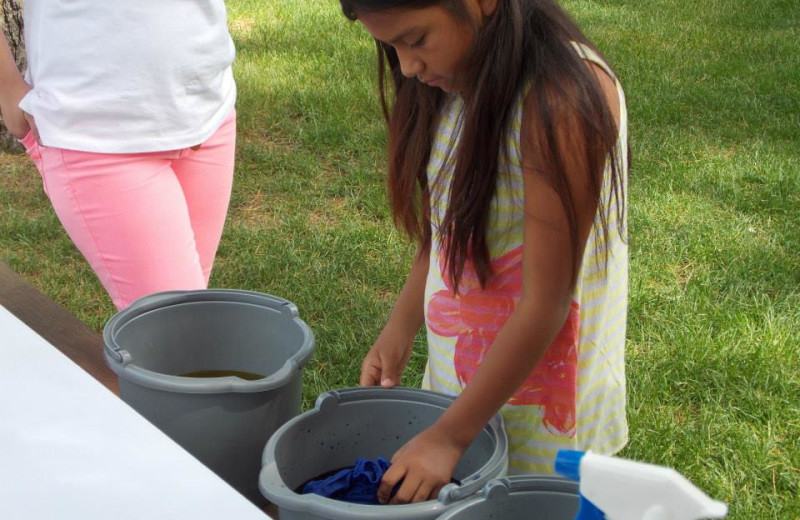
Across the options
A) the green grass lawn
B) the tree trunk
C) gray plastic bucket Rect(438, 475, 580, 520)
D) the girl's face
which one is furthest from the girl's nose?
the tree trunk

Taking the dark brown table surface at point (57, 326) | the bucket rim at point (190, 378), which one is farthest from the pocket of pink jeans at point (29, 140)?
the bucket rim at point (190, 378)

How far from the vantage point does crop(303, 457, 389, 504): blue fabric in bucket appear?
1.27 meters

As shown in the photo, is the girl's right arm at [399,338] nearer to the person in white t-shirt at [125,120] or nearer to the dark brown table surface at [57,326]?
the person in white t-shirt at [125,120]

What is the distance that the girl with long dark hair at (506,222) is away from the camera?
1.25m

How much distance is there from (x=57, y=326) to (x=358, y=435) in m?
0.91

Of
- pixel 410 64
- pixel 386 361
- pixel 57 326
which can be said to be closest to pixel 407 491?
pixel 386 361

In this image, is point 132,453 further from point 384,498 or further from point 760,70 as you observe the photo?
point 760,70

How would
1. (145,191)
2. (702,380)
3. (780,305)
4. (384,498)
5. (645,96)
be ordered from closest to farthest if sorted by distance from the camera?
(384,498) < (145,191) < (702,380) < (780,305) < (645,96)

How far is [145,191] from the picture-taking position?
174 centimetres

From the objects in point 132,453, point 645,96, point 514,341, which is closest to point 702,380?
point 514,341

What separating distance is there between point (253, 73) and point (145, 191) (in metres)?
3.47

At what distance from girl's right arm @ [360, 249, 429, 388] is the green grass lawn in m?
0.95

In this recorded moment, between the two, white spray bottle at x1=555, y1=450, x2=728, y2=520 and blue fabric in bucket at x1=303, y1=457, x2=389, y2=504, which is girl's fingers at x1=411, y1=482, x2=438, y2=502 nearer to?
blue fabric in bucket at x1=303, y1=457, x2=389, y2=504

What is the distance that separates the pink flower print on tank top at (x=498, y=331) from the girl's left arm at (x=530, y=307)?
0.49 ft
